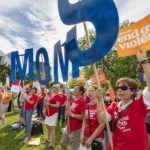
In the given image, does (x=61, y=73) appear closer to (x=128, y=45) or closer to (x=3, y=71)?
(x=128, y=45)

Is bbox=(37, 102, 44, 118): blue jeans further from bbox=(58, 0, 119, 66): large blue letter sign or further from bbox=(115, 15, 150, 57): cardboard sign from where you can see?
bbox=(58, 0, 119, 66): large blue letter sign

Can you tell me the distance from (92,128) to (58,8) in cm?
219

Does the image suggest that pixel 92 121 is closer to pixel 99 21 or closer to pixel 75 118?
pixel 75 118

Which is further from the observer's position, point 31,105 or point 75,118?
point 31,105

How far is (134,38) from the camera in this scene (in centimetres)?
709

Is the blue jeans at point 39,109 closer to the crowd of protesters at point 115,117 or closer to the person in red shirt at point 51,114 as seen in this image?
the person in red shirt at point 51,114

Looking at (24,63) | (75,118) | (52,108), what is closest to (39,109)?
(52,108)

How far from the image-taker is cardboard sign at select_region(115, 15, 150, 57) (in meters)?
6.75

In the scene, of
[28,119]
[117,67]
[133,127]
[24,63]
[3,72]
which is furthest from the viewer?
[3,72]

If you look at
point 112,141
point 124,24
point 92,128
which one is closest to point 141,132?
point 112,141

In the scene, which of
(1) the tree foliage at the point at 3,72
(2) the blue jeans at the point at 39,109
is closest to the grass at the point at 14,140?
(2) the blue jeans at the point at 39,109

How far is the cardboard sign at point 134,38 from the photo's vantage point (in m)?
6.75

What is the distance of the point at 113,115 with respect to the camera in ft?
13.1

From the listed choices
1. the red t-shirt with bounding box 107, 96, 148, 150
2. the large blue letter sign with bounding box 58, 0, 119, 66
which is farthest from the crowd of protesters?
the large blue letter sign with bounding box 58, 0, 119, 66
